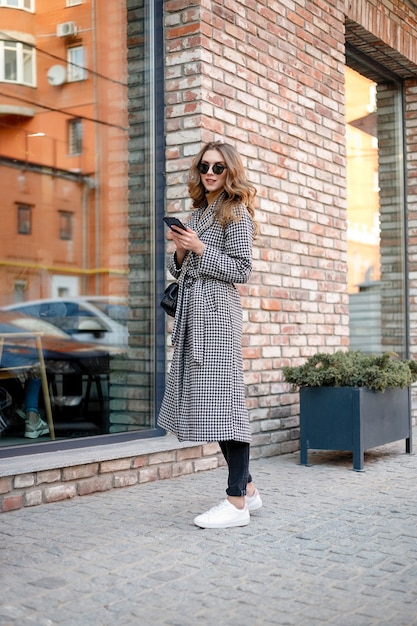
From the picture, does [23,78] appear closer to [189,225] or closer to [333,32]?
[333,32]

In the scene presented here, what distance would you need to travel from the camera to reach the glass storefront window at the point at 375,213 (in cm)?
786

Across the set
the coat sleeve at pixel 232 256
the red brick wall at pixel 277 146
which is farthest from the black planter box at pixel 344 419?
the coat sleeve at pixel 232 256

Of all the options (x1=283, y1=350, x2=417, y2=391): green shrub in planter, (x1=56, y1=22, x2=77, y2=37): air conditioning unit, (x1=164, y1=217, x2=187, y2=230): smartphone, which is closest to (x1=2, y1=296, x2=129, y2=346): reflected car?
(x1=283, y1=350, x2=417, y2=391): green shrub in planter

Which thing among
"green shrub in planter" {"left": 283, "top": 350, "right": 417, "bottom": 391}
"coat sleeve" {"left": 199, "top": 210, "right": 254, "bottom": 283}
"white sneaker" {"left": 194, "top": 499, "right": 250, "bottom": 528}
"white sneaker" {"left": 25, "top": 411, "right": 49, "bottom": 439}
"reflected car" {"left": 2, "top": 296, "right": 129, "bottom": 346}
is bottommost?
"white sneaker" {"left": 194, "top": 499, "right": 250, "bottom": 528}

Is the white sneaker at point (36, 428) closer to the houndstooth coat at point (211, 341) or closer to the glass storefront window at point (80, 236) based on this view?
the glass storefront window at point (80, 236)

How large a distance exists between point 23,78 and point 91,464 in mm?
3647

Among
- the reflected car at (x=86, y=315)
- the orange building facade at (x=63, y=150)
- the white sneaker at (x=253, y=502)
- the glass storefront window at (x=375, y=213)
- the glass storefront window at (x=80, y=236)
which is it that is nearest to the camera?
the white sneaker at (x=253, y=502)

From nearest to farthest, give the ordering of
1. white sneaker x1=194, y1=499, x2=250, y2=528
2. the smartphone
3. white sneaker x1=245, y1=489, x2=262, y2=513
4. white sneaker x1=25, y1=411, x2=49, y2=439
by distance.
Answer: the smartphone → white sneaker x1=194, y1=499, x2=250, y2=528 → white sneaker x1=245, y1=489, x2=262, y2=513 → white sneaker x1=25, y1=411, x2=49, y2=439

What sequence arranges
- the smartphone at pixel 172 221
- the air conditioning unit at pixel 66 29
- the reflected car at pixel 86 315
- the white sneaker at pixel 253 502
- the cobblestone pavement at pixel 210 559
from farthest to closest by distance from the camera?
the air conditioning unit at pixel 66 29 < the reflected car at pixel 86 315 < the white sneaker at pixel 253 502 < the smartphone at pixel 172 221 < the cobblestone pavement at pixel 210 559

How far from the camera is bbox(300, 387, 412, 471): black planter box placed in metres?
5.34

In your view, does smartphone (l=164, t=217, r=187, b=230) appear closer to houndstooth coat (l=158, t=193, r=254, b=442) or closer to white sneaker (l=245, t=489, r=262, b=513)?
houndstooth coat (l=158, t=193, r=254, b=442)

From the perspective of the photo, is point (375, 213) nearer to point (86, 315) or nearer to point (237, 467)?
point (86, 315)

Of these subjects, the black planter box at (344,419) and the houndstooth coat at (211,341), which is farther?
the black planter box at (344,419)

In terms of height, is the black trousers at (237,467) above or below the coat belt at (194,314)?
below
